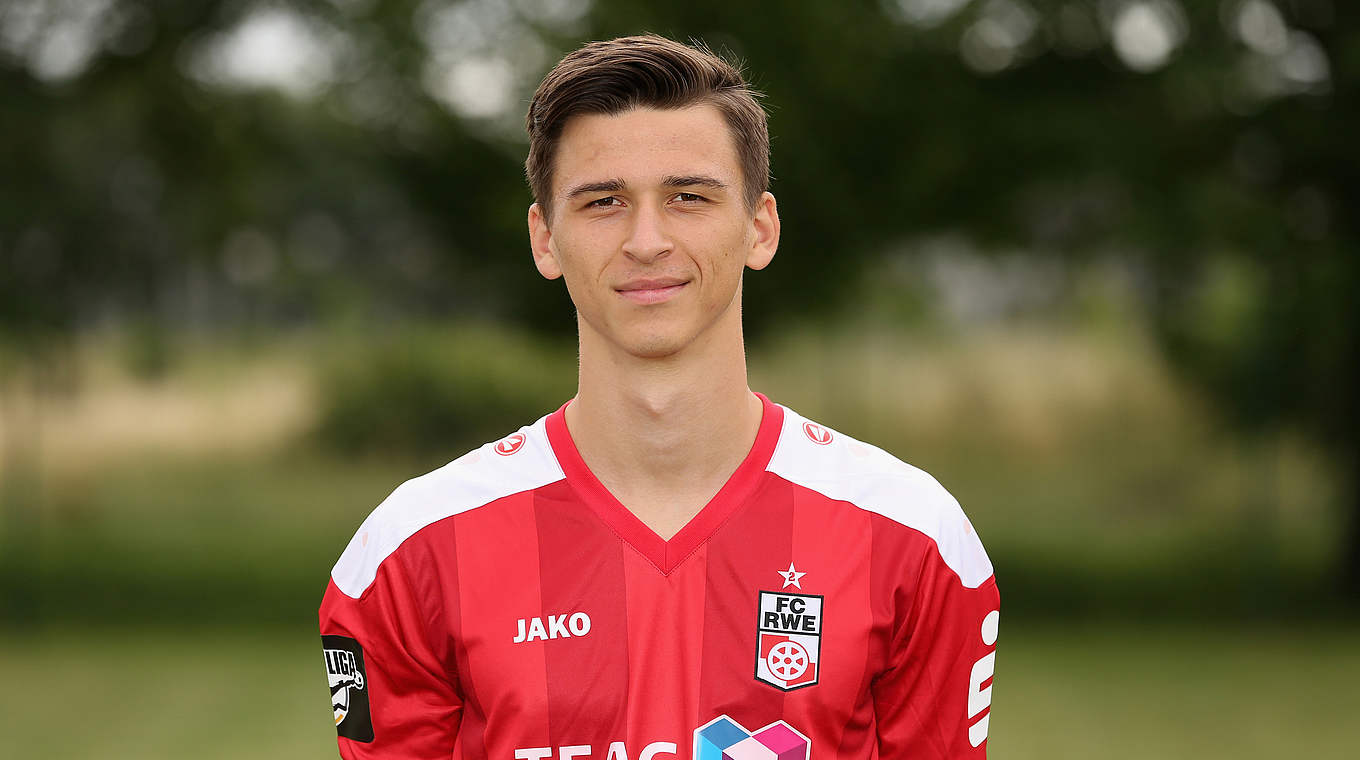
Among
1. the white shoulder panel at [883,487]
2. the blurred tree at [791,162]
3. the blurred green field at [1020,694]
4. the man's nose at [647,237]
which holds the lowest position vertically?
the blurred green field at [1020,694]

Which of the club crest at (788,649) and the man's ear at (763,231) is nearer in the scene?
the club crest at (788,649)

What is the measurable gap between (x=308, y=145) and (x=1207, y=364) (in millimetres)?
7920

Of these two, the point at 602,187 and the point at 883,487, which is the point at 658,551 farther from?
the point at 602,187

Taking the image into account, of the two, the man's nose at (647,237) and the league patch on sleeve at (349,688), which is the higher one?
the man's nose at (647,237)

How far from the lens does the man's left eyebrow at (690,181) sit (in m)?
2.08

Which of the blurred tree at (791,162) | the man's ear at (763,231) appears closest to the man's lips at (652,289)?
the man's ear at (763,231)

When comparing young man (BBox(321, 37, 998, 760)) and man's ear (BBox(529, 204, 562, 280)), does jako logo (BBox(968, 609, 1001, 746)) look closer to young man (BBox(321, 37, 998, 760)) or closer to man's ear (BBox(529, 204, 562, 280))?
young man (BBox(321, 37, 998, 760))

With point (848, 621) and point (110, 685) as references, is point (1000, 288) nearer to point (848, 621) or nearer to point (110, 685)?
point (110, 685)

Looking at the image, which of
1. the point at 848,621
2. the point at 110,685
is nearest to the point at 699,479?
the point at 848,621

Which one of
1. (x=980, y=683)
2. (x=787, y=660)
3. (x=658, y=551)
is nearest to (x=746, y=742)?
(x=787, y=660)

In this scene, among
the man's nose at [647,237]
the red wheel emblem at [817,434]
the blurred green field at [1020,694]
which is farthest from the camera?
the blurred green field at [1020,694]

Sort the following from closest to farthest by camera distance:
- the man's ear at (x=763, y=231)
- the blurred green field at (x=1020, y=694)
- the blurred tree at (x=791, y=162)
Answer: the man's ear at (x=763, y=231), the blurred green field at (x=1020, y=694), the blurred tree at (x=791, y=162)

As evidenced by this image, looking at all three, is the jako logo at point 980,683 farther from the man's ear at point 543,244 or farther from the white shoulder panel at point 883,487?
the man's ear at point 543,244

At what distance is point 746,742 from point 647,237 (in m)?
0.83
